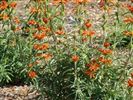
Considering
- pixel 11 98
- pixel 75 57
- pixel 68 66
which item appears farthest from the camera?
pixel 11 98

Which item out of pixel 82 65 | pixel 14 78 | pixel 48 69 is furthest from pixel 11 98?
pixel 82 65

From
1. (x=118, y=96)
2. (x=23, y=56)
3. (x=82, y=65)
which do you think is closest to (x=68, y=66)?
(x=82, y=65)

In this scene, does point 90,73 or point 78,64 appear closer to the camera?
point 90,73

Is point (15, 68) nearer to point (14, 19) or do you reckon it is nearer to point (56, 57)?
point (14, 19)

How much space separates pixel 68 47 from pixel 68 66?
0.28m

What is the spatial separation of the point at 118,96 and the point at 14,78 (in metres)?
2.00

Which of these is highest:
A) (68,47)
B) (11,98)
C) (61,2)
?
(61,2)

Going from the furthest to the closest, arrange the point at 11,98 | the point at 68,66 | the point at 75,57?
the point at 11,98
the point at 68,66
the point at 75,57

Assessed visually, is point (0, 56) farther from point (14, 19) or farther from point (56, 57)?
point (56, 57)

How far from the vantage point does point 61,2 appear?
17.6ft

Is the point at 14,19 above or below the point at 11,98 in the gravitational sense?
above

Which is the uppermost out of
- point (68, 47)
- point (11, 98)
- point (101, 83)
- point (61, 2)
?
point (61, 2)

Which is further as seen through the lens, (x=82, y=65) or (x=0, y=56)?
(x=0, y=56)

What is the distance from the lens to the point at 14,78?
6543 millimetres
